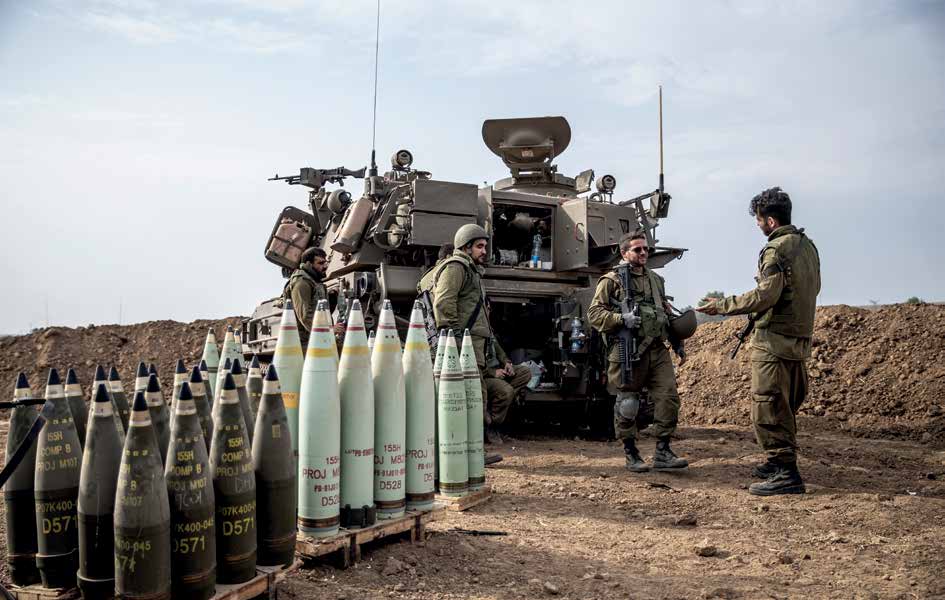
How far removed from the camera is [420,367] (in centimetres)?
411

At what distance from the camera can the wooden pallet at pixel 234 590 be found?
279cm

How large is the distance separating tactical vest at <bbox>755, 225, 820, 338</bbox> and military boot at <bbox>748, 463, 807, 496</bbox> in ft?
3.14

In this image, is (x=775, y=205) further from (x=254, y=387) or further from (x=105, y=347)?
(x=105, y=347)

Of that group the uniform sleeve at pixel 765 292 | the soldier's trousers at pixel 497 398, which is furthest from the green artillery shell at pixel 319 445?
the soldier's trousers at pixel 497 398

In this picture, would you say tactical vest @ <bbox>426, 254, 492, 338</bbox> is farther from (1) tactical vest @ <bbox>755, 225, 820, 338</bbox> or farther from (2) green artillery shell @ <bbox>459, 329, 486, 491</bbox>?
(1) tactical vest @ <bbox>755, 225, 820, 338</bbox>

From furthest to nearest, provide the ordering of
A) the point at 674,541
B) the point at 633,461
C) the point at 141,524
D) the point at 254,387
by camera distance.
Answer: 1. the point at 633,461
2. the point at 674,541
3. the point at 254,387
4. the point at 141,524

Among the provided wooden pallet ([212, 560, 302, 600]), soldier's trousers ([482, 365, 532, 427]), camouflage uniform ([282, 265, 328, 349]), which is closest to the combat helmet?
soldier's trousers ([482, 365, 532, 427])

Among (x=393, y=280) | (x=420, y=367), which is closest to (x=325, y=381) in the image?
(x=420, y=367)

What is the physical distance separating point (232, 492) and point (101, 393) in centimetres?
59

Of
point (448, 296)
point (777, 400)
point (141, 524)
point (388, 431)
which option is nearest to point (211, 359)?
point (388, 431)

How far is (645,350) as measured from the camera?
6.40 metres

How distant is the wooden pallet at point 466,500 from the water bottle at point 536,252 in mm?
4190

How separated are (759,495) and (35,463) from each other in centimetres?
453

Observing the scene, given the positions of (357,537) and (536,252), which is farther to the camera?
(536,252)
